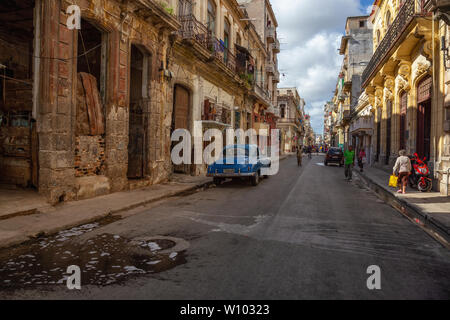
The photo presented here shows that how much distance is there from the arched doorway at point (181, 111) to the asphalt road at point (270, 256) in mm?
7950

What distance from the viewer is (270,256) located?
14.1ft

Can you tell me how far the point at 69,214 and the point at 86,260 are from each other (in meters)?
2.96

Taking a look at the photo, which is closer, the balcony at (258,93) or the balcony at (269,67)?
the balcony at (258,93)

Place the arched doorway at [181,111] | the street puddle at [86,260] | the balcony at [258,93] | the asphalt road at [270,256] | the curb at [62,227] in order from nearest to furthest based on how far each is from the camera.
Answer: the asphalt road at [270,256] → the street puddle at [86,260] → the curb at [62,227] → the arched doorway at [181,111] → the balcony at [258,93]

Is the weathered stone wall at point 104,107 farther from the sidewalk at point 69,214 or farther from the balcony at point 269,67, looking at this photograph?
the balcony at point 269,67

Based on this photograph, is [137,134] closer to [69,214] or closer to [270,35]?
[69,214]

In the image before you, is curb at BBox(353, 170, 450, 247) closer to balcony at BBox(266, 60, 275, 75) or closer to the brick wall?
the brick wall

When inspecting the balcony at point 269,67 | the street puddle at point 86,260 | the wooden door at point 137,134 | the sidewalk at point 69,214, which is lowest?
the street puddle at point 86,260

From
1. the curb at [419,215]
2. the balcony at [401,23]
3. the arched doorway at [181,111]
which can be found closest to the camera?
the curb at [419,215]

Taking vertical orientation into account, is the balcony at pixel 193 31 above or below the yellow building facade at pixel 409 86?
above

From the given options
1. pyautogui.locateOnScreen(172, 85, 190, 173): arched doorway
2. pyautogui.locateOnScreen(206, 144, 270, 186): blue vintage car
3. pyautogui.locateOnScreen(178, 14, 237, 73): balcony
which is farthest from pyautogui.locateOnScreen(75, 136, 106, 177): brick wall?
pyautogui.locateOnScreen(178, 14, 237, 73): balcony

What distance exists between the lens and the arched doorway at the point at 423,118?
13.8m

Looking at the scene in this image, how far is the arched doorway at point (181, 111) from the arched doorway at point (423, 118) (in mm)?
10979

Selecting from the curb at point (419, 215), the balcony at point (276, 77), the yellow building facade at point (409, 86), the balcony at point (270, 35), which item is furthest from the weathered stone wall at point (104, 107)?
the balcony at point (276, 77)
